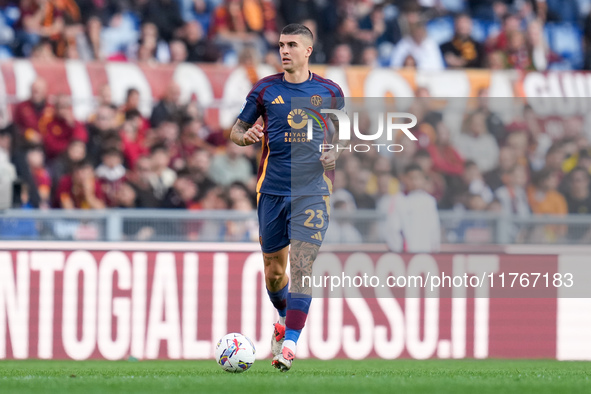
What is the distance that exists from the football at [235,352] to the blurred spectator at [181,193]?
13.0 feet

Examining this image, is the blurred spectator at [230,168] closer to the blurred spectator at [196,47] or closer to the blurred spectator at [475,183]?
the blurred spectator at [196,47]

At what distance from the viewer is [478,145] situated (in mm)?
11508

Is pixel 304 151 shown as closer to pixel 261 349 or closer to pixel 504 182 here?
pixel 261 349

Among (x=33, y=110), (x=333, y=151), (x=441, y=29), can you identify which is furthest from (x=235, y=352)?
(x=441, y=29)

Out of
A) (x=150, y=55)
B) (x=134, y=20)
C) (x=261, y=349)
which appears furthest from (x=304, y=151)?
(x=134, y=20)

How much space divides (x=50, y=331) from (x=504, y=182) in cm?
511

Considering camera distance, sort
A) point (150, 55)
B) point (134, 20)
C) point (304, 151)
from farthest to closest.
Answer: point (134, 20) → point (150, 55) → point (304, 151)

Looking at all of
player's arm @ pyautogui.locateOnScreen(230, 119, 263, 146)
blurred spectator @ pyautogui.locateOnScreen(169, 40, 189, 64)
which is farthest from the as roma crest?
blurred spectator @ pyautogui.locateOnScreen(169, 40, 189, 64)

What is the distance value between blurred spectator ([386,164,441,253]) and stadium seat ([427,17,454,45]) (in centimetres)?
574

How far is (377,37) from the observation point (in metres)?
15.1

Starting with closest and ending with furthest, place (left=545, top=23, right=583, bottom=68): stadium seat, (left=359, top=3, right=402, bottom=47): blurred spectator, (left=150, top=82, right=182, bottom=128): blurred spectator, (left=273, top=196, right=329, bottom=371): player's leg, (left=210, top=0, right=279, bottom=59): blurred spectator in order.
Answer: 1. (left=273, top=196, right=329, bottom=371): player's leg
2. (left=150, top=82, right=182, bottom=128): blurred spectator
3. (left=210, top=0, right=279, bottom=59): blurred spectator
4. (left=359, top=3, right=402, bottom=47): blurred spectator
5. (left=545, top=23, right=583, bottom=68): stadium seat

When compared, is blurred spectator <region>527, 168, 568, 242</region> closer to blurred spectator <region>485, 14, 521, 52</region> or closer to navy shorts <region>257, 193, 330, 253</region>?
blurred spectator <region>485, 14, 521, 52</region>

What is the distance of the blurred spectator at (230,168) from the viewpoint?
466 inches

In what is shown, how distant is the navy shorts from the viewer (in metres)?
7.18
